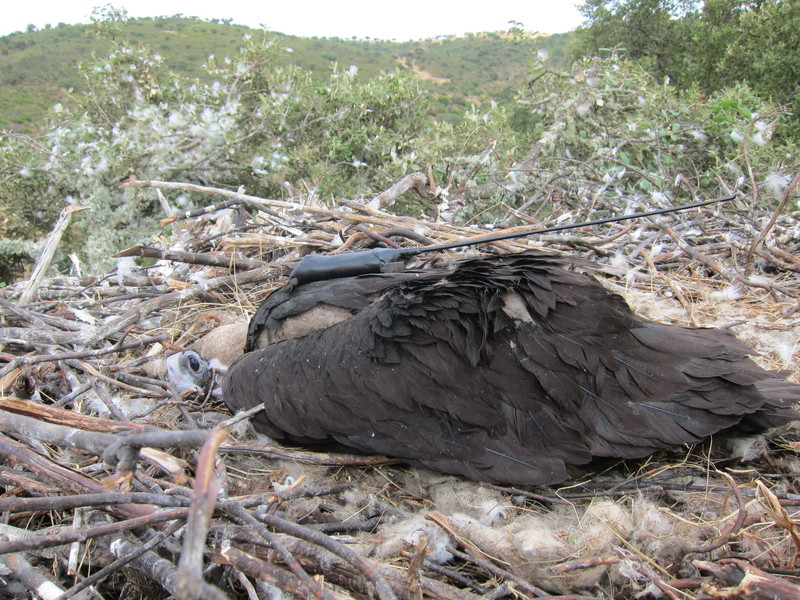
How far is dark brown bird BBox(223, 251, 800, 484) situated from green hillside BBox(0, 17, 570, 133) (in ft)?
60.9

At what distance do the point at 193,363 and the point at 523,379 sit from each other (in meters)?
1.73

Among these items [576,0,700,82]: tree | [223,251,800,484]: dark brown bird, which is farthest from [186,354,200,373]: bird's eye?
[576,0,700,82]: tree

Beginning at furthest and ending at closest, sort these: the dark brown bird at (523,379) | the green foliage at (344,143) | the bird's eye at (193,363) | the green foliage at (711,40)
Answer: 1. the green foliage at (711,40)
2. the green foliage at (344,143)
3. the bird's eye at (193,363)
4. the dark brown bird at (523,379)

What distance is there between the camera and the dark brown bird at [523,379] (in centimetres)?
200

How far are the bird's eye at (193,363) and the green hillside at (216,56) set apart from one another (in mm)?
18497

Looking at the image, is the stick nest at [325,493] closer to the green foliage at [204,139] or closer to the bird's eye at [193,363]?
the bird's eye at [193,363]

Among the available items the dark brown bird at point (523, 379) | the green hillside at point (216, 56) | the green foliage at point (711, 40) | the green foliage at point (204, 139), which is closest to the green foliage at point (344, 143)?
the green foliage at point (204, 139)

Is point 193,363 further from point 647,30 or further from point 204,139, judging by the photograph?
point 647,30

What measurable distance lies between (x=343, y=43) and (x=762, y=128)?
144 ft

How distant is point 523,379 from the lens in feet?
6.74

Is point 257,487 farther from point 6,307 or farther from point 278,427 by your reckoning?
point 6,307

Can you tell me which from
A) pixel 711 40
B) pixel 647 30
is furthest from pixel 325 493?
pixel 647 30

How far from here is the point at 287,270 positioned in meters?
3.53

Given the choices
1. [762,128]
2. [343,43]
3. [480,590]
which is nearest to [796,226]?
[762,128]
